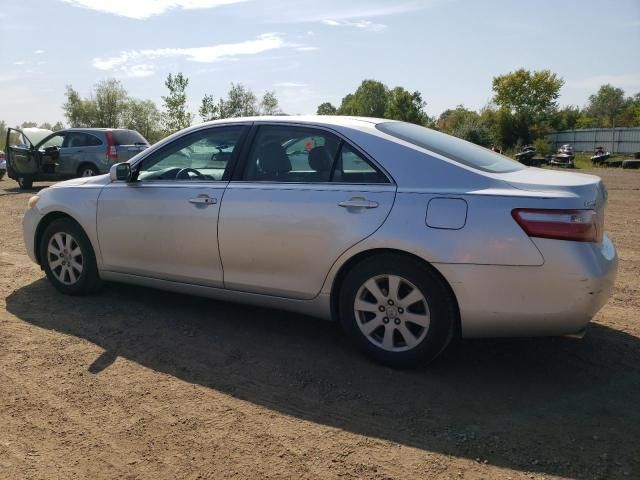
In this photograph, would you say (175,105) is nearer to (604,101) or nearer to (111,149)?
(111,149)

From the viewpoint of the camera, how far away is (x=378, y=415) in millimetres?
3000

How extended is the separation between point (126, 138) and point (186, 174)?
1148 centimetres

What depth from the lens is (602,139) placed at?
45594 mm

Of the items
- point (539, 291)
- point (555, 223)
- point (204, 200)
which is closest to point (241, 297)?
point (204, 200)

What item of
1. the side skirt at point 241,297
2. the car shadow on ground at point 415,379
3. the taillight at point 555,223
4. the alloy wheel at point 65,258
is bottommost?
the car shadow on ground at point 415,379

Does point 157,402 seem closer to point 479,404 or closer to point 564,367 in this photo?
point 479,404

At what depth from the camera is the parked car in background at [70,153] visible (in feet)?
47.5

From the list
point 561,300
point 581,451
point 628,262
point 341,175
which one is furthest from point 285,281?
point 628,262

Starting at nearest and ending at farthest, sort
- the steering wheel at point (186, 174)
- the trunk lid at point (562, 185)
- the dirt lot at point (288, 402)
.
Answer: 1. the dirt lot at point (288, 402)
2. the trunk lid at point (562, 185)
3. the steering wheel at point (186, 174)

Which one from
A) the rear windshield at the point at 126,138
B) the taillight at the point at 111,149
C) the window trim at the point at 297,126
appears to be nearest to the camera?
the window trim at the point at 297,126

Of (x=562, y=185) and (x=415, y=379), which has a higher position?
(x=562, y=185)

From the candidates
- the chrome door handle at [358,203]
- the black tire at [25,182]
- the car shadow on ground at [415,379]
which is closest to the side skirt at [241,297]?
the car shadow on ground at [415,379]

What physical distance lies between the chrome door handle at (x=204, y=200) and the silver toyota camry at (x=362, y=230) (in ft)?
0.05

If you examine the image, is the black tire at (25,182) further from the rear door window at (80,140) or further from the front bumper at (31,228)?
the front bumper at (31,228)
